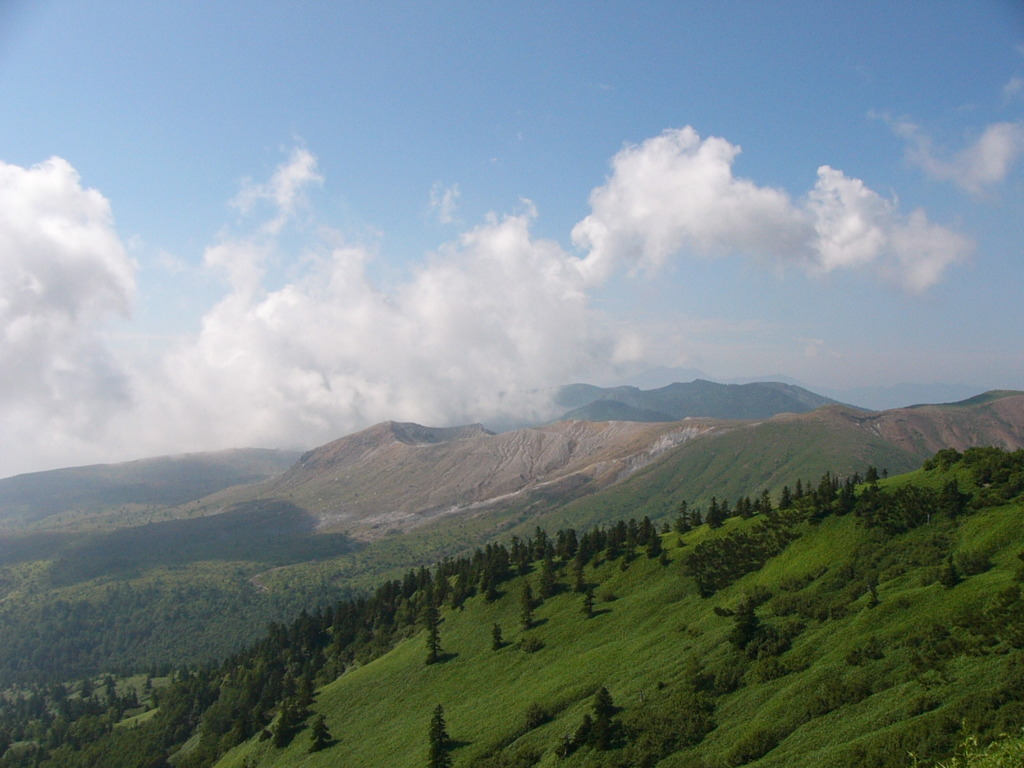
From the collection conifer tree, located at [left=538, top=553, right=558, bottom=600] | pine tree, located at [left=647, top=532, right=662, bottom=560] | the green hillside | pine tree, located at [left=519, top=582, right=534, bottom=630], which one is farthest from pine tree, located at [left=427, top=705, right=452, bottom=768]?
pine tree, located at [left=647, top=532, right=662, bottom=560]

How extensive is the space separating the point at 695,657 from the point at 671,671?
3677 mm

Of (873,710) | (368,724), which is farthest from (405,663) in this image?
(873,710)

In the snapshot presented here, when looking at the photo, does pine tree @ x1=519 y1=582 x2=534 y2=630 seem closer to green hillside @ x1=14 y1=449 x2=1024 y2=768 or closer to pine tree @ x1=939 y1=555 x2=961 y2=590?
green hillside @ x1=14 y1=449 x2=1024 y2=768

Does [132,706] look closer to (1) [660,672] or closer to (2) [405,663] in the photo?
(2) [405,663]

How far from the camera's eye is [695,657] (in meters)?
77.7

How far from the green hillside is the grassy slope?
321 millimetres

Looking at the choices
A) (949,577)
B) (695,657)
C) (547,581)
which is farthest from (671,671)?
(547,581)

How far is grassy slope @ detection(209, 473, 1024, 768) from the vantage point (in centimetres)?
5503

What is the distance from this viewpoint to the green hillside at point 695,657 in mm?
55750

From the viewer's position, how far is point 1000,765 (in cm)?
3241

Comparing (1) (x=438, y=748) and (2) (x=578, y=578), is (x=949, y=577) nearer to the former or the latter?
(1) (x=438, y=748)

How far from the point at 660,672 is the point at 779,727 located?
22.3m

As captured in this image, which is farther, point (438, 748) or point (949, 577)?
point (438, 748)

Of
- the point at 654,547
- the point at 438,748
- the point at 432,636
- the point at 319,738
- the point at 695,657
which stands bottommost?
the point at 319,738
